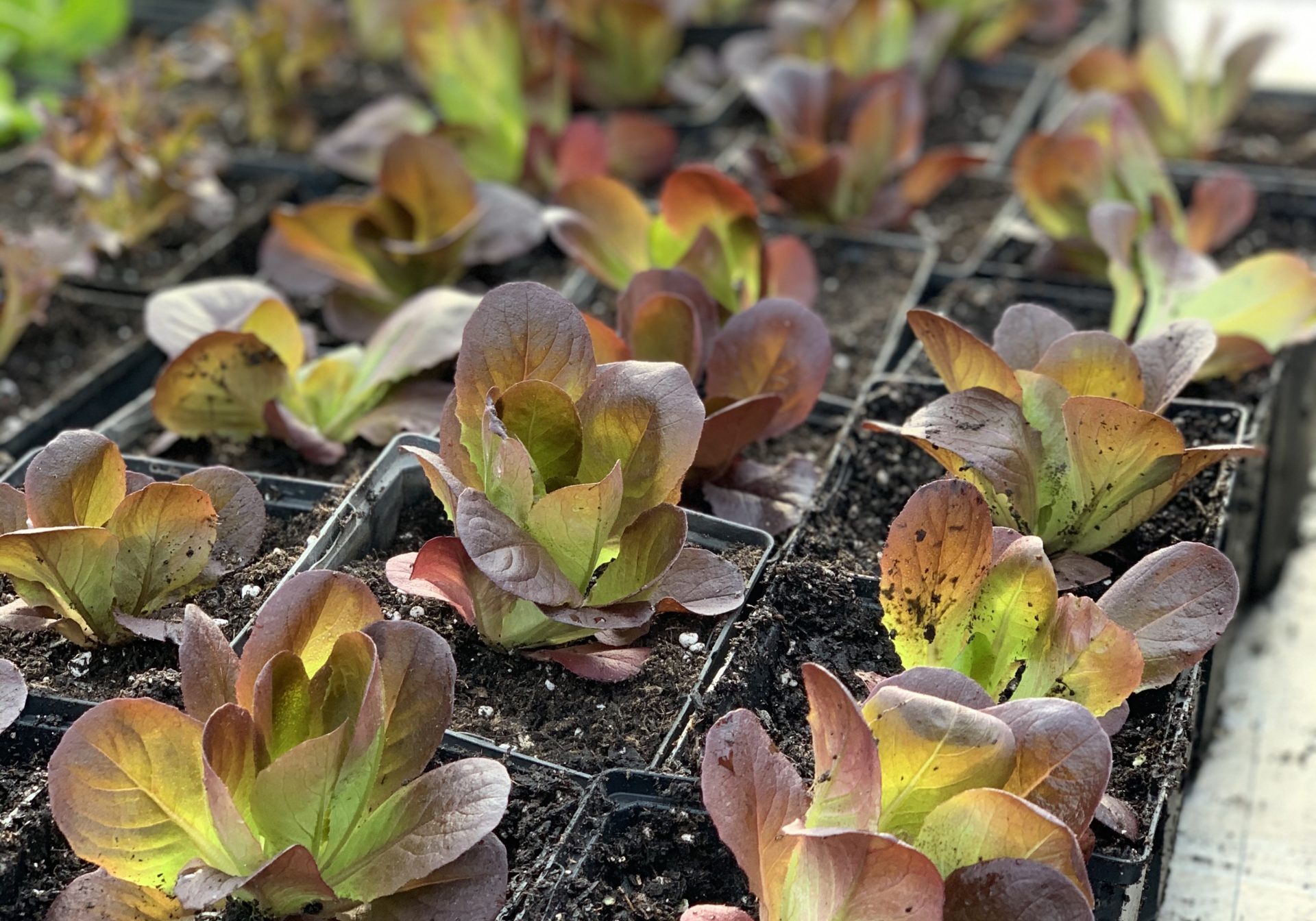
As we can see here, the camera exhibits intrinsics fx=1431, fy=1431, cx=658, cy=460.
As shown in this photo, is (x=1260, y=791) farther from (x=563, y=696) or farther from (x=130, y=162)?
(x=130, y=162)

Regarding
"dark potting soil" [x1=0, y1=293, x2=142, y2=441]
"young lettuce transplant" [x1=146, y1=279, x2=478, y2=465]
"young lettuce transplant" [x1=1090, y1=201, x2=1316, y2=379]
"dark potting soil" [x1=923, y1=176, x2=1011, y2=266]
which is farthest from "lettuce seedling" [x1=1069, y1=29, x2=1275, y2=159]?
"dark potting soil" [x1=0, y1=293, x2=142, y2=441]

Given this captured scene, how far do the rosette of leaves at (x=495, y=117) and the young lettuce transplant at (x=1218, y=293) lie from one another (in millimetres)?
796

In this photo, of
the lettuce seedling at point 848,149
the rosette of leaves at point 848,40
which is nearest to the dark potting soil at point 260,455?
the lettuce seedling at point 848,149

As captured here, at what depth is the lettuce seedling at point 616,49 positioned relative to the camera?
246 cm

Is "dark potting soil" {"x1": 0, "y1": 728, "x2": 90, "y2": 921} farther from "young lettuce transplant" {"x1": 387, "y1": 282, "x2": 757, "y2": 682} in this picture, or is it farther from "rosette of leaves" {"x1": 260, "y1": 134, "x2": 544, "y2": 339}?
"rosette of leaves" {"x1": 260, "y1": 134, "x2": 544, "y2": 339}

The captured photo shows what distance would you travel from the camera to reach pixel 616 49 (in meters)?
2.50

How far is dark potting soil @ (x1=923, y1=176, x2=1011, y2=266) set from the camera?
6.87 feet

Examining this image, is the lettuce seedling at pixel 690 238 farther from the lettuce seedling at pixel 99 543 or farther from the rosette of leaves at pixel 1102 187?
the lettuce seedling at pixel 99 543

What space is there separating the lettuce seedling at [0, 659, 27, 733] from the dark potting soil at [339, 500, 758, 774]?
28cm

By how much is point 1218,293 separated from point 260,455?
1.04m

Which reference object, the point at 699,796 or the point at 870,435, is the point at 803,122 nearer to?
the point at 870,435

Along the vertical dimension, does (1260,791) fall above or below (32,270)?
Answer: below

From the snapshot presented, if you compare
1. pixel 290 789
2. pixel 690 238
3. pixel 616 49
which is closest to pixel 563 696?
pixel 290 789

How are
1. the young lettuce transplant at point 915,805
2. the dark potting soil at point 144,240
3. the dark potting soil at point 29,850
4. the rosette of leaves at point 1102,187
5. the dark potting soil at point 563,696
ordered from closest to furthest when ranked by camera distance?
1. the young lettuce transplant at point 915,805
2. the dark potting soil at point 29,850
3. the dark potting soil at point 563,696
4. the rosette of leaves at point 1102,187
5. the dark potting soil at point 144,240
